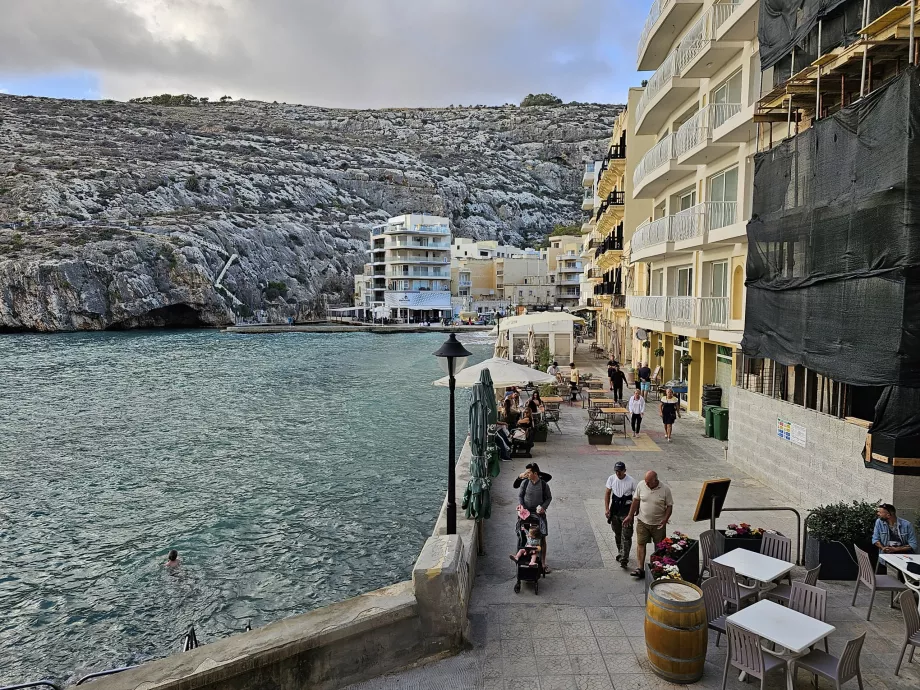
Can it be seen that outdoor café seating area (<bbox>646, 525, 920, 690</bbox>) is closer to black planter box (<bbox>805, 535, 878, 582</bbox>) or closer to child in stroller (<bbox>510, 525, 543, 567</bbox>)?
black planter box (<bbox>805, 535, 878, 582</bbox>)

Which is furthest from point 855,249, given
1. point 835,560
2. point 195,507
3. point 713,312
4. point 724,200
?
point 195,507

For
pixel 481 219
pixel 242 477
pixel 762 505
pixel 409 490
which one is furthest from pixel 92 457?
pixel 481 219

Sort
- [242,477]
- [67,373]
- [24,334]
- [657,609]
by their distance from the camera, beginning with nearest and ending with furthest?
[657,609], [242,477], [67,373], [24,334]

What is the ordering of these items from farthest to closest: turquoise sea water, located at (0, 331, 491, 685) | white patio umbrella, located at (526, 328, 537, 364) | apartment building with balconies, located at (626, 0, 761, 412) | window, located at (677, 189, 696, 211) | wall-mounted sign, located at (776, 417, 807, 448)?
1. white patio umbrella, located at (526, 328, 537, 364)
2. window, located at (677, 189, 696, 211)
3. apartment building with balconies, located at (626, 0, 761, 412)
4. wall-mounted sign, located at (776, 417, 807, 448)
5. turquoise sea water, located at (0, 331, 491, 685)

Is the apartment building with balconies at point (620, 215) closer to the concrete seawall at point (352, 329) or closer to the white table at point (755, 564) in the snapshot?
the white table at point (755, 564)

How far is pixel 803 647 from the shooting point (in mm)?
4828

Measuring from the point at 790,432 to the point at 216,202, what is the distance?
124713 millimetres

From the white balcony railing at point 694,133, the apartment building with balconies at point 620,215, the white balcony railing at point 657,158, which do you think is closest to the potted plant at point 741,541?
the white balcony railing at point 694,133

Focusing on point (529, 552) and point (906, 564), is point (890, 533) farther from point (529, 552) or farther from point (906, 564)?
point (529, 552)

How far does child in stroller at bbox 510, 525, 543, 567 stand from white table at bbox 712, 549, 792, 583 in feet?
6.81

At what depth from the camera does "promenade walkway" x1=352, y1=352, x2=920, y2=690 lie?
568 centimetres

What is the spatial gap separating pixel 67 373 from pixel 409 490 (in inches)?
1499

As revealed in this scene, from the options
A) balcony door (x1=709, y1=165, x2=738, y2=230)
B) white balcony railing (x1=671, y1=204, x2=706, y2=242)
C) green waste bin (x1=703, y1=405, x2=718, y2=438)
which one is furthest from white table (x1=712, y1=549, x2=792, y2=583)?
white balcony railing (x1=671, y1=204, x2=706, y2=242)

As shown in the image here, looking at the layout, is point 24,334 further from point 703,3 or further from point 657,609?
point 657,609
